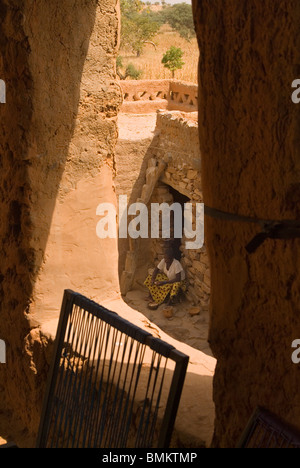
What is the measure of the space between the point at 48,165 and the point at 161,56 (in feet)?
76.4

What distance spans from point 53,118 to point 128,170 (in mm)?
6496

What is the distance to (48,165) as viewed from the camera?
138 inches

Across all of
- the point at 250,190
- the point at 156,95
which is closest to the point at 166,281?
the point at 156,95

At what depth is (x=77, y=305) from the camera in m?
3.10

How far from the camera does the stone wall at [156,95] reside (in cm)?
1183

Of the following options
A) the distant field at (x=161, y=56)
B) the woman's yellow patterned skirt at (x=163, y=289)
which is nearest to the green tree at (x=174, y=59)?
the distant field at (x=161, y=56)

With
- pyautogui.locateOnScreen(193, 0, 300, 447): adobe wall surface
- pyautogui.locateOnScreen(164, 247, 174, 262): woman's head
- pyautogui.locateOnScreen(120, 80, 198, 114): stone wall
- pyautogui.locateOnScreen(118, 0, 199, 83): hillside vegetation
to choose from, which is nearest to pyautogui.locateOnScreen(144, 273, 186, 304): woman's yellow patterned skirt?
pyautogui.locateOnScreen(164, 247, 174, 262): woman's head

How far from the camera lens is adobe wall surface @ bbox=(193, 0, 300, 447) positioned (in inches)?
75.8

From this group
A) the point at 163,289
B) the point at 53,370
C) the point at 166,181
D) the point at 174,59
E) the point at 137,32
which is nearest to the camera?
the point at 53,370

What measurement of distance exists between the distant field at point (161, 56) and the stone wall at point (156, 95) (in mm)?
1637

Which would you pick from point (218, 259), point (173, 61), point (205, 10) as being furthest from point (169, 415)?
point (173, 61)

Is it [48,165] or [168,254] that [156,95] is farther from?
[48,165]

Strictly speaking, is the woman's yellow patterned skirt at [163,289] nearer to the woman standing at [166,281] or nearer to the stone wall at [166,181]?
the woman standing at [166,281]
